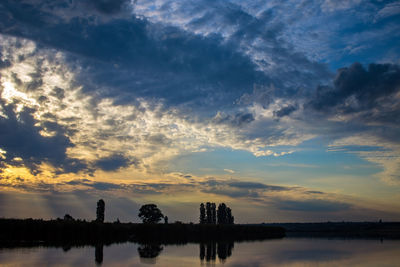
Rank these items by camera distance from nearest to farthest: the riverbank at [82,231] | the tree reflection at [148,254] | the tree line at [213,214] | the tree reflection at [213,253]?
the tree reflection at [148,254] → the tree reflection at [213,253] → the riverbank at [82,231] → the tree line at [213,214]

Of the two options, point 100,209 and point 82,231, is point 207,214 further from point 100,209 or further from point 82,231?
point 82,231

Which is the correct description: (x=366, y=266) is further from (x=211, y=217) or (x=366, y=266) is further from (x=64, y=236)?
(x=211, y=217)

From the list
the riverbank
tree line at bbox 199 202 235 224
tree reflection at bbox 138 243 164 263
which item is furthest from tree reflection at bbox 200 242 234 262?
tree line at bbox 199 202 235 224

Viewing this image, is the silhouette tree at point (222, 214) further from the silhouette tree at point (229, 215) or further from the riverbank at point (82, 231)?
the riverbank at point (82, 231)

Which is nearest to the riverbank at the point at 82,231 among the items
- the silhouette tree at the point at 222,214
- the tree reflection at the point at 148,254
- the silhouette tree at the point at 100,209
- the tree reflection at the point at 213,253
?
the tree reflection at the point at 148,254

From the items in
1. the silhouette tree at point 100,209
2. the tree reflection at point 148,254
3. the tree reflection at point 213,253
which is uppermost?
the silhouette tree at point 100,209

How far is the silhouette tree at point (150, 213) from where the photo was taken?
436 feet

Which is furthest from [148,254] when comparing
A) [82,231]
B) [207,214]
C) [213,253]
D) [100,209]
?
[207,214]

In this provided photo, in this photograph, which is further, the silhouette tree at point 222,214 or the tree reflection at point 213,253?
the silhouette tree at point 222,214

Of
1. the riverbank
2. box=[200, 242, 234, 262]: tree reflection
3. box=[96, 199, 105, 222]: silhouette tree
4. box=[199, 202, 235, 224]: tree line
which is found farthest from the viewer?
box=[199, 202, 235, 224]: tree line

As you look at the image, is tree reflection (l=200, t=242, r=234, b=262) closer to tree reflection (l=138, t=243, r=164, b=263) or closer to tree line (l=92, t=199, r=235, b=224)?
tree reflection (l=138, t=243, r=164, b=263)

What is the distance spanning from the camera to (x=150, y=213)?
438 feet

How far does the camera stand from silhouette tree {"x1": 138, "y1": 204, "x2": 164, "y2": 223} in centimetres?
13299

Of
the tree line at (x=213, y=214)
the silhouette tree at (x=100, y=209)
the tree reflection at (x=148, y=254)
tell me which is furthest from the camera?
the tree line at (x=213, y=214)
